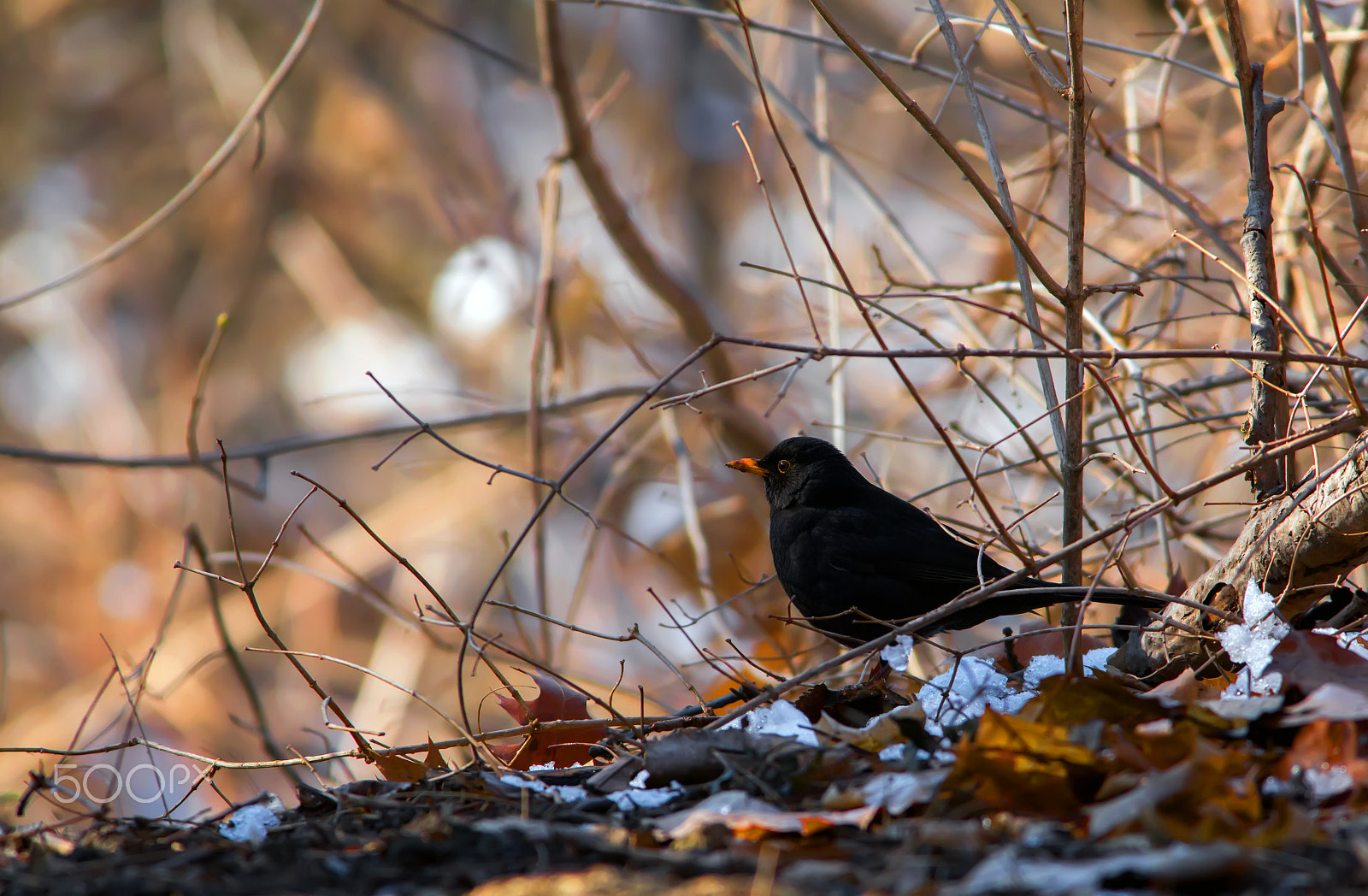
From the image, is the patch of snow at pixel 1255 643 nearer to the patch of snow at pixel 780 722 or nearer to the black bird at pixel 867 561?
the patch of snow at pixel 780 722

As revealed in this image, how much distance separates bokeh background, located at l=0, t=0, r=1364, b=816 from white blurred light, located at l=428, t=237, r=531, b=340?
62 millimetres

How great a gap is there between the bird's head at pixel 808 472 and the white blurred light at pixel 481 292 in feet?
10.8

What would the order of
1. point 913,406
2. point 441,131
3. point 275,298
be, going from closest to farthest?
1. point 913,406
2. point 441,131
3. point 275,298

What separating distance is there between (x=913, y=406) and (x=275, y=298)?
8347mm

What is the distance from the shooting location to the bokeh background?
6395 millimetres

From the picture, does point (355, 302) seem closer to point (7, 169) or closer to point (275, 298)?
point (275, 298)

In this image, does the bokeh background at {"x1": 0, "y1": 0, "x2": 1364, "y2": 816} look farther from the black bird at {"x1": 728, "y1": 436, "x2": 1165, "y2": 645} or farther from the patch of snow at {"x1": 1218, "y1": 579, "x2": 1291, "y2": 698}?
the patch of snow at {"x1": 1218, "y1": 579, "x2": 1291, "y2": 698}

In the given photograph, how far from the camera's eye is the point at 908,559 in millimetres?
3852

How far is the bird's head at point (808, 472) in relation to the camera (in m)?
4.11

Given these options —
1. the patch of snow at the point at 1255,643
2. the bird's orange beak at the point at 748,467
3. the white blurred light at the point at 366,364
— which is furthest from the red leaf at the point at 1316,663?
the white blurred light at the point at 366,364

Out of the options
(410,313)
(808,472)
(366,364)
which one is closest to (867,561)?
(808,472)

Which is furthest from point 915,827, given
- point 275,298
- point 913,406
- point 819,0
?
point 275,298

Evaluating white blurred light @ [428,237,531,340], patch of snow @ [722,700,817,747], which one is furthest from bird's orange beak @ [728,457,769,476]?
white blurred light @ [428,237,531,340]

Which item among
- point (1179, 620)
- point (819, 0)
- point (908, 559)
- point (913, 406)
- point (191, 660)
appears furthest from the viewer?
point (191, 660)
